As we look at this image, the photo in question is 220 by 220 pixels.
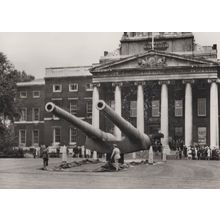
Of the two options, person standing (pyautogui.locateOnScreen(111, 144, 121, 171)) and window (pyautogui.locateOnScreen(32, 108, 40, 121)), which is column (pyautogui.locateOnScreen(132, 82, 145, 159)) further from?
person standing (pyautogui.locateOnScreen(111, 144, 121, 171))

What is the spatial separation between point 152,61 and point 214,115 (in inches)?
239

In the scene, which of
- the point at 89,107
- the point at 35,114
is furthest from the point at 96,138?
the point at 89,107

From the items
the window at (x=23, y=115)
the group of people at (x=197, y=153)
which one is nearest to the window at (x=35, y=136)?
the window at (x=23, y=115)

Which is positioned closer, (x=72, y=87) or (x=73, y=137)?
(x=73, y=137)

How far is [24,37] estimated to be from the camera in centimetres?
1817

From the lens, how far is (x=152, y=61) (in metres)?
36.1

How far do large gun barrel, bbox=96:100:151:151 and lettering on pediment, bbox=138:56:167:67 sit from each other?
14452mm

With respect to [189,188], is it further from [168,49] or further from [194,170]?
[168,49]

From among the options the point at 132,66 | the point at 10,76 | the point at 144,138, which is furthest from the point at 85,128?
the point at 132,66

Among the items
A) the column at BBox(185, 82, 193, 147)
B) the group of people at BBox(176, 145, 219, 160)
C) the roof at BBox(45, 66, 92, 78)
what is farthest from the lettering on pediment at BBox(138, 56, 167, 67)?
the roof at BBox(45, 66, 92, 78)

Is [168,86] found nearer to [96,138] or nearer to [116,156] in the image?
[96,138]

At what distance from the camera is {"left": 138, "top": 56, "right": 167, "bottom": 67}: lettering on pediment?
35.6m

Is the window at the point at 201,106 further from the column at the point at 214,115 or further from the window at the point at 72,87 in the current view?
the window at the point at 72,87

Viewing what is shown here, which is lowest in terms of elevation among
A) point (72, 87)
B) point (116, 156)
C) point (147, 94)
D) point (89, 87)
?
point (116, 156)
